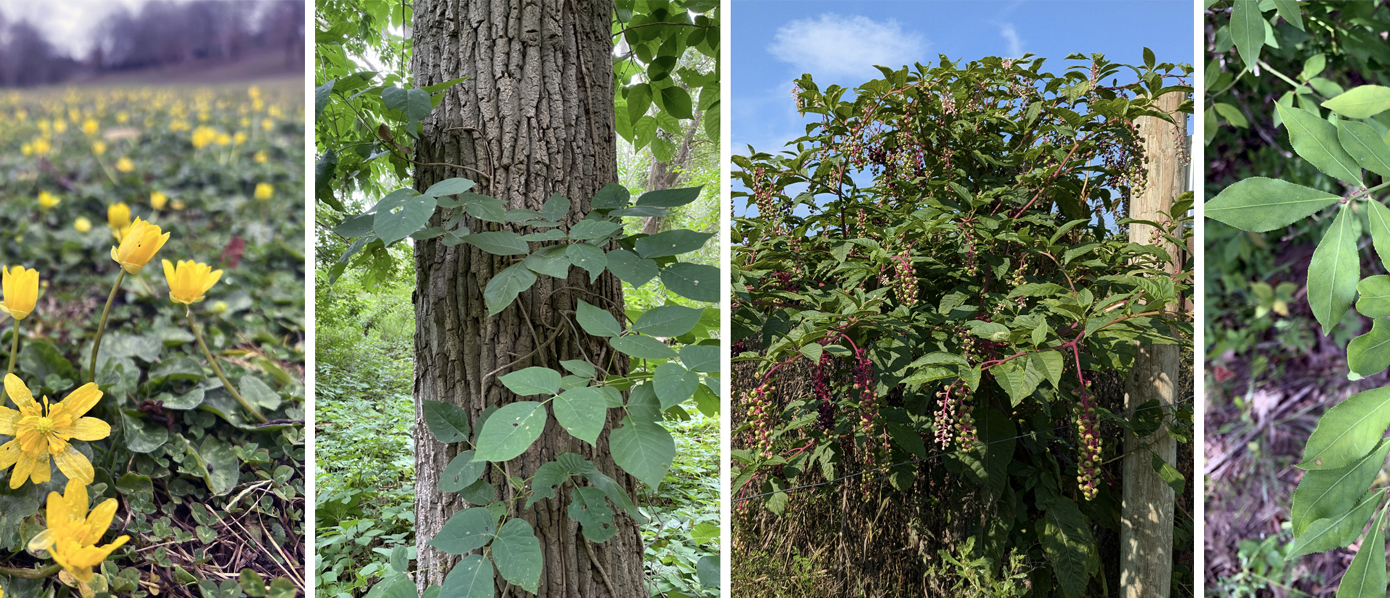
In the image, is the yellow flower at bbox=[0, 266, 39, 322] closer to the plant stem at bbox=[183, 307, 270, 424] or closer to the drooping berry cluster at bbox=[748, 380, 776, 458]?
the plant stem at bbox=[183, 307, 270, 424]

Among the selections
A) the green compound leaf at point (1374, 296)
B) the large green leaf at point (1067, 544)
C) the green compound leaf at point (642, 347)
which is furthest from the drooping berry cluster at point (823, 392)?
the green compound leaf at point (1374, 296)

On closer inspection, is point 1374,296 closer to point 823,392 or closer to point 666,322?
point 823,392

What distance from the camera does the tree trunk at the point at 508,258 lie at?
2.97ft

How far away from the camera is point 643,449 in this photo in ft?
2.28

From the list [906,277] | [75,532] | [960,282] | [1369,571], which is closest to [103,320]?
[75,532]

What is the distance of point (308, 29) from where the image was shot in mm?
960

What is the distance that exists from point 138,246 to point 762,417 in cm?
97

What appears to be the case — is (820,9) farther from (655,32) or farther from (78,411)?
(78,411)

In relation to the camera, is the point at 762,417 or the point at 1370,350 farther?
the point at 762,417

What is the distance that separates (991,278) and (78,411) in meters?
1.41

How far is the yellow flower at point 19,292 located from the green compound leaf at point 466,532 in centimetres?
75

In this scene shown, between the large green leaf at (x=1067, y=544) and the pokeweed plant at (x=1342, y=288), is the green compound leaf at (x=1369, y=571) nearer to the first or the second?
the pokeweed plant at (x=1342, y=288)

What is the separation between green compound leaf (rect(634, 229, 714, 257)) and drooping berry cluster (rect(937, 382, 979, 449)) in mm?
379

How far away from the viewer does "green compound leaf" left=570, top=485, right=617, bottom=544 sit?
827 mm
